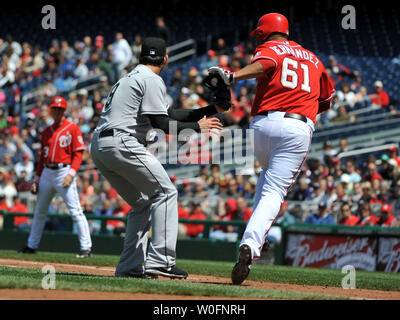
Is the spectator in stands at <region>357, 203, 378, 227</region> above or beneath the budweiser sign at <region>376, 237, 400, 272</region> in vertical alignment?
above

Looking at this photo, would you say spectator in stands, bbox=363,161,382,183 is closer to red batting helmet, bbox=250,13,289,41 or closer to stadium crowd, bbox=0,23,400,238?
stadium crowd, bbox=0,23,400,238

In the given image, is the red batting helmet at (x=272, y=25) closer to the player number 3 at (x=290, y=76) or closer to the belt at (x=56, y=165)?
the player number 3 at (x=290, y=76)

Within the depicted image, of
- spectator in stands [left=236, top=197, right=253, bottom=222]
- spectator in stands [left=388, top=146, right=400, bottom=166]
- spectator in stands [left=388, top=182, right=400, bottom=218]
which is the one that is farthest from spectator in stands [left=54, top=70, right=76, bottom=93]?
spectator in stands [left=388, top=182, right=400, bottom=218]

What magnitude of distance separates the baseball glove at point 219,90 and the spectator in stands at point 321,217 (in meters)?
6.85

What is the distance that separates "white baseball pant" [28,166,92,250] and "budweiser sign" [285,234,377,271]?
11.3 ft

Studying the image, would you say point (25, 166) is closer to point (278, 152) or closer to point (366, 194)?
point (366, 194)

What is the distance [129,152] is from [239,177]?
8.96 meters

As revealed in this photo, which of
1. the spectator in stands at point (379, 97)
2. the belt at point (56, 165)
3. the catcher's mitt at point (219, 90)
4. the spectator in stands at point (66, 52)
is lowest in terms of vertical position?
the belt at point (56, 165)

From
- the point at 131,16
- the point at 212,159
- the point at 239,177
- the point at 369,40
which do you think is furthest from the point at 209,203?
the point at 131,16

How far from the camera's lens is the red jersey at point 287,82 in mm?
5996

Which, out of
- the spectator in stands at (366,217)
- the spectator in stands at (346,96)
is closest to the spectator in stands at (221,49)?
the spectator in stands at (346,96)

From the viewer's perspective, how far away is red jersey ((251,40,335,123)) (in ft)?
19.7

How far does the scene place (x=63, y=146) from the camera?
10352 millimetres
